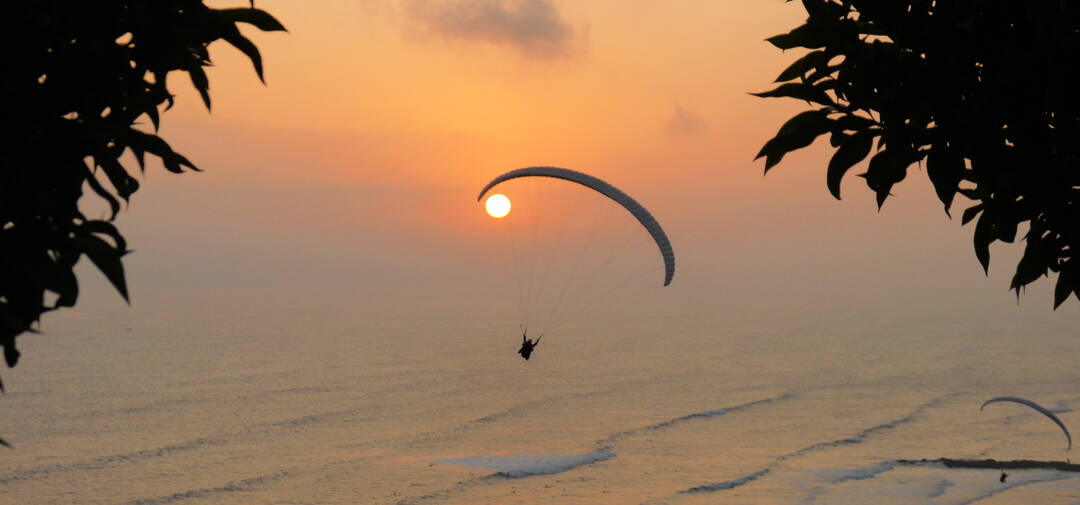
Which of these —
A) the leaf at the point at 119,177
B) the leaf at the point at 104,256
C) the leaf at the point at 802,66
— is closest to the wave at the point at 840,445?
the leaf at the point at 802,66

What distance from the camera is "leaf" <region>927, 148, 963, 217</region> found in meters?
6.41

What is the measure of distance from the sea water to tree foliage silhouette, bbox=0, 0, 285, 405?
4261cm

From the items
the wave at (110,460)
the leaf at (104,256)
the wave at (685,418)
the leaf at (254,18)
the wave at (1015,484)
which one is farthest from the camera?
the wave at (685,418)

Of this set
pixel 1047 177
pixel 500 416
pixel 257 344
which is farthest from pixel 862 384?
pixel 1047 177

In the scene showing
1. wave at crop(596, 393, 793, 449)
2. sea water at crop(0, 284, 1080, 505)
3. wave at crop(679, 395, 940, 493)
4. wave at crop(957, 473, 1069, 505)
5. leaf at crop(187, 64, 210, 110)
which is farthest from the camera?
wave at crop(596, 393, 793, 449)

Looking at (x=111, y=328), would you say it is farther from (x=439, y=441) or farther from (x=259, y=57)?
(x=259, y=57)

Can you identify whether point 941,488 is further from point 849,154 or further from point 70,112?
point 70,112

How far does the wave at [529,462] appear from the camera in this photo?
56625 millimetres

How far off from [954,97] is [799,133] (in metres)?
1.00

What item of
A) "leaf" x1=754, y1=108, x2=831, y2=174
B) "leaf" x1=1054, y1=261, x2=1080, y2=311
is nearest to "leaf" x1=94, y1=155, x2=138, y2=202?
"leaf" x1=754, y1=108, x2=831, y2=174

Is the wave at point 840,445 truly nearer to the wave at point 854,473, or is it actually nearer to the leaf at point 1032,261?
the wave at point 854,473

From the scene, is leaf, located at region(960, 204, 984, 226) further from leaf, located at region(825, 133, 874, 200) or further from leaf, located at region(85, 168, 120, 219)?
leaf, located at region(85, 168, 120, 219)

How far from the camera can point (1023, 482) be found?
44938 mm

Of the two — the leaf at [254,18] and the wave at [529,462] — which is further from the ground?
the leaf at [254,18]
